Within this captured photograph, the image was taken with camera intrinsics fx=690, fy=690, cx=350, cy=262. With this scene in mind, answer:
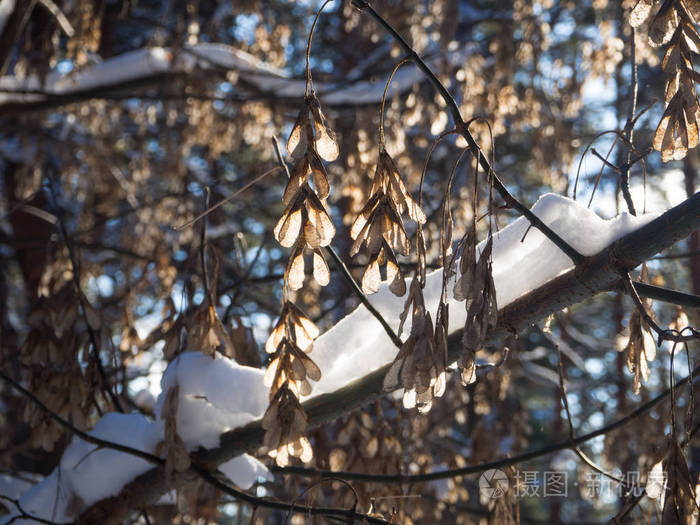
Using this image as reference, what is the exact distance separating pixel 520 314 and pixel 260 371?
56cm

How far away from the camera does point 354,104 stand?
3.89m

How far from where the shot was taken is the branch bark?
1063mm

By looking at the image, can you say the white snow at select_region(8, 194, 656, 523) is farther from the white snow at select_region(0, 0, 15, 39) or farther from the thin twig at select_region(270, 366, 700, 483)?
the white snow at select_region(0, 0, 15, 39)

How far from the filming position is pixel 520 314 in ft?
4.02

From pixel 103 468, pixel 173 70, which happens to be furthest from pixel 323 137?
pixel 173 70

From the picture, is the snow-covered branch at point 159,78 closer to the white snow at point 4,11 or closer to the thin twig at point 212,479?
the white snow at point 4,11

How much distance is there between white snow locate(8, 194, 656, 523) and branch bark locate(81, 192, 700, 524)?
24 mm

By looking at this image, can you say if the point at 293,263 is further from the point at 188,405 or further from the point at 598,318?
the point at 598,318

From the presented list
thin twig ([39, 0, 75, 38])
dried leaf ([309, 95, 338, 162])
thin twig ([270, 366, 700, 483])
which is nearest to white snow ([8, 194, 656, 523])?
thin twig ([270, 366, 700, 483])

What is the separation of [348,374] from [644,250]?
0.60 metres

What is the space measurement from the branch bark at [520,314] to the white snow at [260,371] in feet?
0.08

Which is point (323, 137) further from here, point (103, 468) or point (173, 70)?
point (173, 70)

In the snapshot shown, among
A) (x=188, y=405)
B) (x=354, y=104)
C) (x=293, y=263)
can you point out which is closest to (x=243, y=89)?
(x=354, y=104)

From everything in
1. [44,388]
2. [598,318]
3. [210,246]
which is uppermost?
[598,318]
